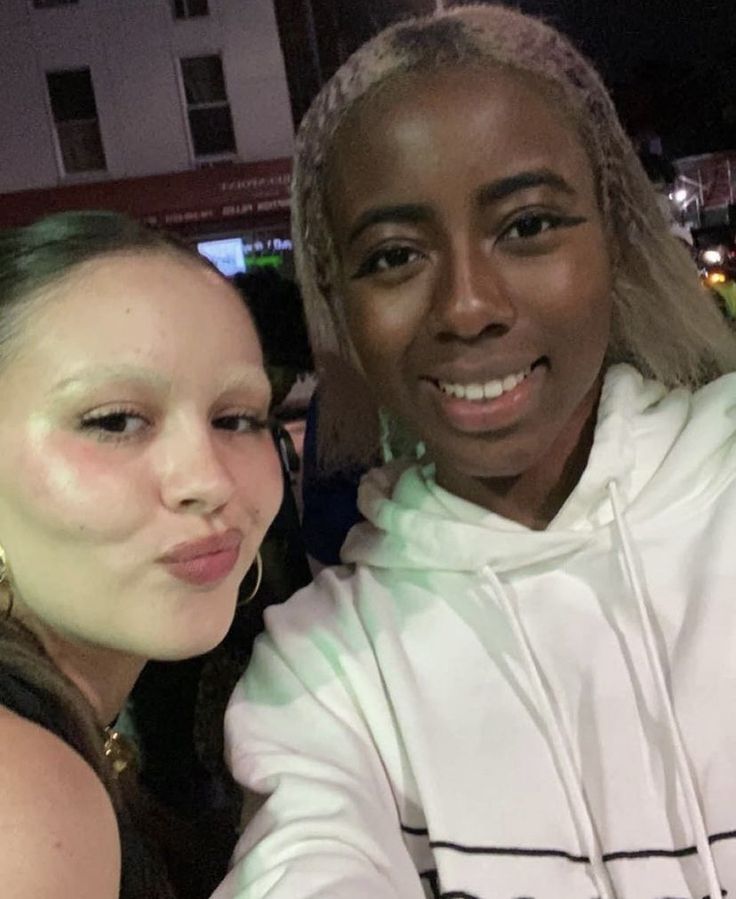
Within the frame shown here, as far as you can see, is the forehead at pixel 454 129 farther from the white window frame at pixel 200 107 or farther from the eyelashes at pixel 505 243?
the white window frame at pixel 200 107

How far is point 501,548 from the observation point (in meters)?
1.04

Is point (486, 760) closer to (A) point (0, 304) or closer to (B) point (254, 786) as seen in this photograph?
(B) point (254, 786)

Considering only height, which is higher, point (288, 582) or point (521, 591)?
point (521, 591)

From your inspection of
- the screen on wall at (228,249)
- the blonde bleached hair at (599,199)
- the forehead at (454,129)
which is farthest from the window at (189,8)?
the forehead at (454,129)

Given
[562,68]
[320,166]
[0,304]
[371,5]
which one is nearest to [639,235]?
[562,68]

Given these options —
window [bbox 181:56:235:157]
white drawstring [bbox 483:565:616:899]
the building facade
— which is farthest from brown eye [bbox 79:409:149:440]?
window [bbox 181:56:235:157]

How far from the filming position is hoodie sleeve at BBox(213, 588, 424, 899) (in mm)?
827

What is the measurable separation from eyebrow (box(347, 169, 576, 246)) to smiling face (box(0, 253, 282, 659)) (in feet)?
0.83

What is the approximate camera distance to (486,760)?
0.96 metres

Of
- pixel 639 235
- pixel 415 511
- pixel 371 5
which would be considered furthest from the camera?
pixel 371 5

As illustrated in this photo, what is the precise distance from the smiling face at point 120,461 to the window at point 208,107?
558cm

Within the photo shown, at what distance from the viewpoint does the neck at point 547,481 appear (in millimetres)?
1139

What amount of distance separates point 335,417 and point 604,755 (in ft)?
2.15

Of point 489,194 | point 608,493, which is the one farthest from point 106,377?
point 608,493
